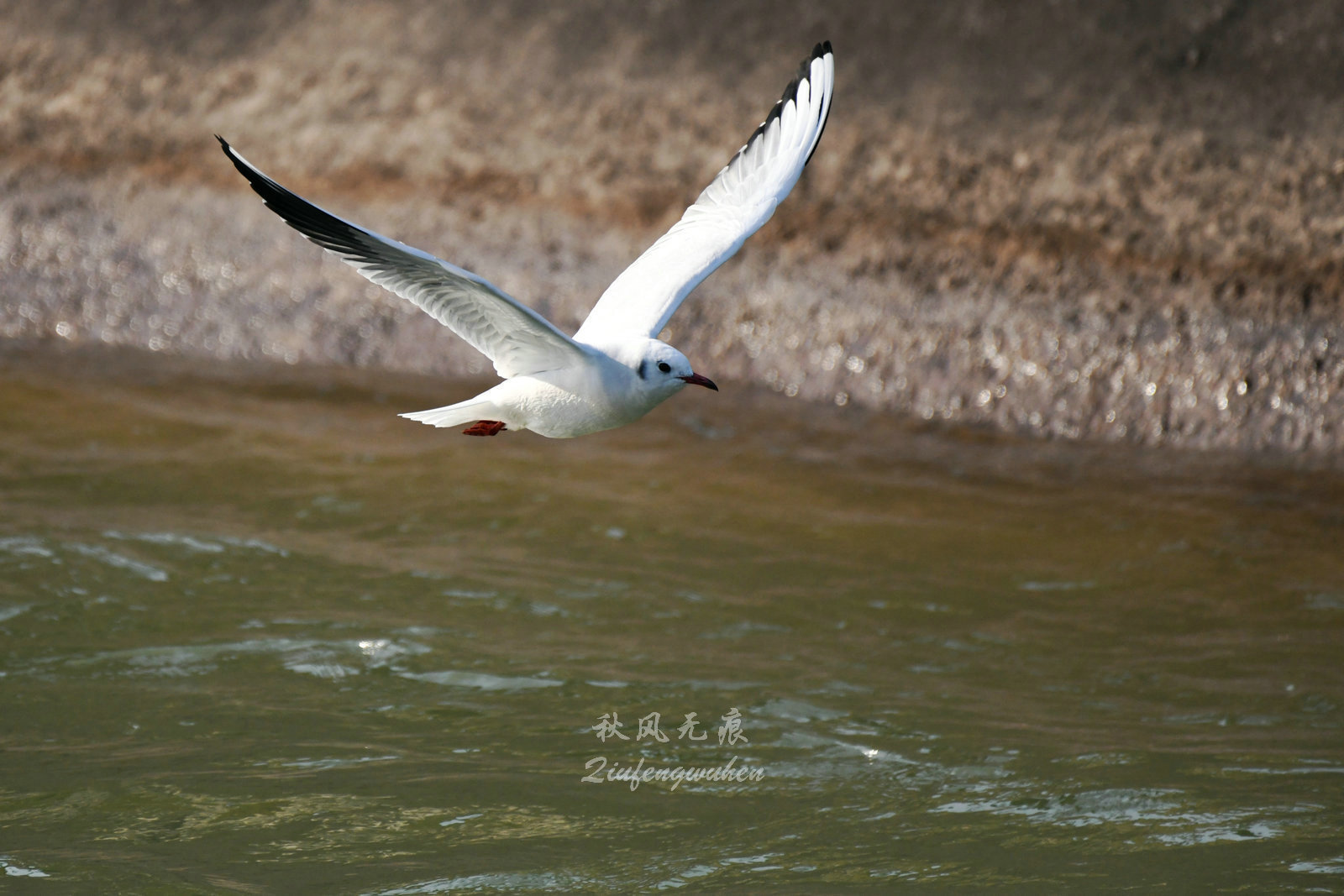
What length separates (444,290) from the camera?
178 inches

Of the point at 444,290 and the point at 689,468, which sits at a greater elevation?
the point at 444,290

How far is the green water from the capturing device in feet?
16.6

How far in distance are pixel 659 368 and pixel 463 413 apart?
0.62 m

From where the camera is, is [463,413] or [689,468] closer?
[463,413]

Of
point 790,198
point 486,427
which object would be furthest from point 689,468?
point 486,427

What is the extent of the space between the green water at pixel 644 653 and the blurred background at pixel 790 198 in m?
0.60

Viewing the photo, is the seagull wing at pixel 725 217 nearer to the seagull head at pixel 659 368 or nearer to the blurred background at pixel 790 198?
the seagull head at pixel 659 368

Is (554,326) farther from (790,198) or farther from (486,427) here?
(790,198)

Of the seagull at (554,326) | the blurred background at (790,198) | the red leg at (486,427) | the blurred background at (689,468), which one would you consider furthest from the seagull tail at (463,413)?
the blurred background at (790,198)

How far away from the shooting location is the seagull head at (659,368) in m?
4.57

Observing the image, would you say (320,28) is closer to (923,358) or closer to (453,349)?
(453,349)

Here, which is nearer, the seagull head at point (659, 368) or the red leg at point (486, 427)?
the seagull head at point (659, 368)

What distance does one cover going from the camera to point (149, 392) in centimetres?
888

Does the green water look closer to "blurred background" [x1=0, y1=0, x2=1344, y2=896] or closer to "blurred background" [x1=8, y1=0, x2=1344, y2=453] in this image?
"blurred background" [x1=0, y1=0, x2=1344, y2=896]
